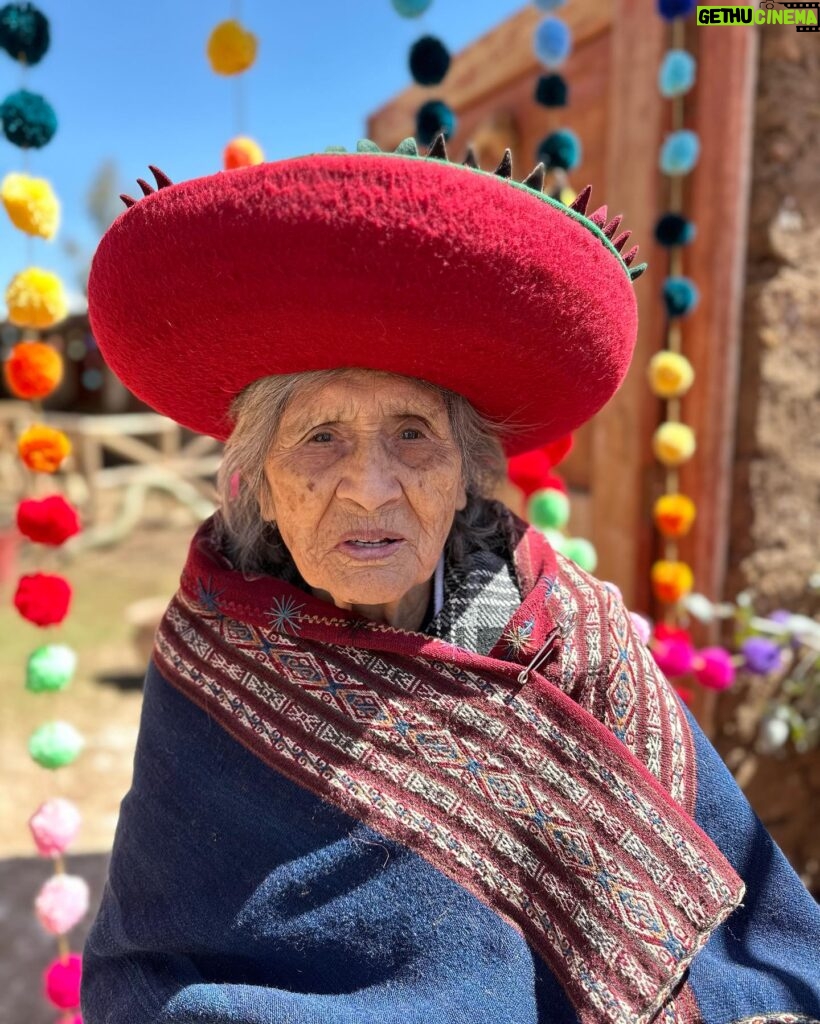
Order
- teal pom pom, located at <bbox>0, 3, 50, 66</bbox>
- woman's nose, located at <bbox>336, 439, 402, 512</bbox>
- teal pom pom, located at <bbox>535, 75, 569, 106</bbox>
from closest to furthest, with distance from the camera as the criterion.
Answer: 1. woman's nose, located at <bbox>336, 439, 402, 512</bbox>
2. teal pom pom, located at <bbox>0, 3, 50, 66</bbox>
3. teal pom pom, located at <bbox>535, 75, 569, 106</bbox>

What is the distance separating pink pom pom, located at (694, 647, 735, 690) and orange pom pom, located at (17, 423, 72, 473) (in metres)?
1.83

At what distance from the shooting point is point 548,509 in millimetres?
2162

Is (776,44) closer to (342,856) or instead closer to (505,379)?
(505,379)

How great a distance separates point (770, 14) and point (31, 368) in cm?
228

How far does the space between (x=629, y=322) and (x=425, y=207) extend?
458 mm

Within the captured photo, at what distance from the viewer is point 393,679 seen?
132cm

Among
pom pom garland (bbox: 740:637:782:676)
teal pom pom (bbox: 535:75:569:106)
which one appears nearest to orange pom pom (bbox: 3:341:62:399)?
teal pom pom (bbox: 535:75:569:106)

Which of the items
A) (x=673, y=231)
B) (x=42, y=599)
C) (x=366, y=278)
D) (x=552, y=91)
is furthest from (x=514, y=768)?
(x=552, y=91)

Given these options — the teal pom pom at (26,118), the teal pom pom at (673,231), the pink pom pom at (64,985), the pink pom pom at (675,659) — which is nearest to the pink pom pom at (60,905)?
the pink pom pom at (64,985)

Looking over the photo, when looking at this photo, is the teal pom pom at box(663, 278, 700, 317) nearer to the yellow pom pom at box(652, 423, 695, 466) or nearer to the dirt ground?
the yellow pom pom at box(652, 423, 695, 466)

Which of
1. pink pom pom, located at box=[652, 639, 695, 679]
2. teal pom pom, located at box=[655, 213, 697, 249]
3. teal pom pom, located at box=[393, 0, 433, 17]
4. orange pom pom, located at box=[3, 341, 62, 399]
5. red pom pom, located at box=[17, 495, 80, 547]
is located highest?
teal pom pom, located at box=[393, 0, 433, 17]

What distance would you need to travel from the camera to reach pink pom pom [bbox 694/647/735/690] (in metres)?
2.29

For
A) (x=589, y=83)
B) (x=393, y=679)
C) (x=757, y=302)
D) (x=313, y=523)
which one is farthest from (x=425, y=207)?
(x=589, y=83)

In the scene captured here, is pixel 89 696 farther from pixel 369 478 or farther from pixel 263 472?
pixel 369 478
